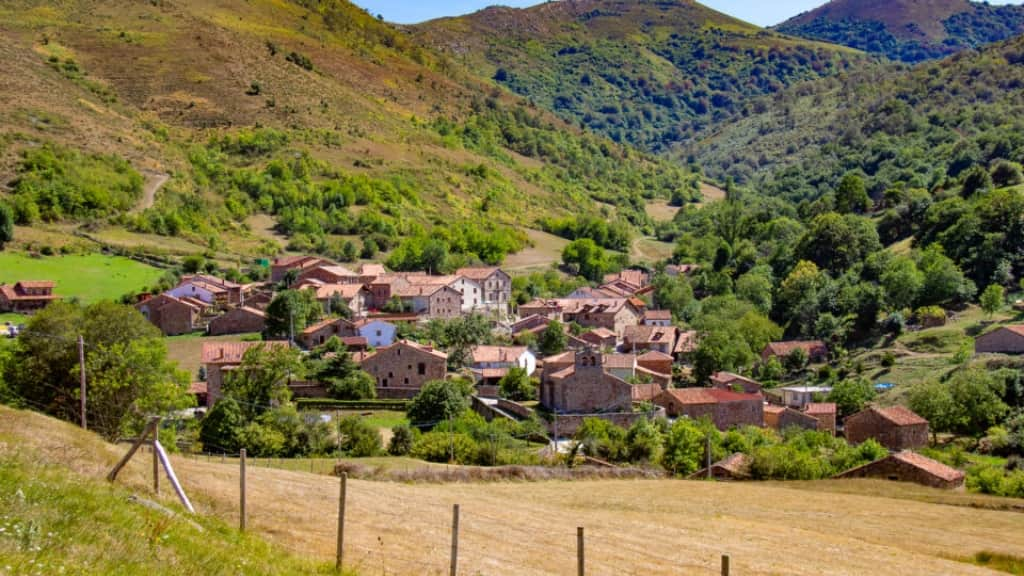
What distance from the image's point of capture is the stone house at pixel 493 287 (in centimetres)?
7794

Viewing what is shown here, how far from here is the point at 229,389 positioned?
4219 centimetres

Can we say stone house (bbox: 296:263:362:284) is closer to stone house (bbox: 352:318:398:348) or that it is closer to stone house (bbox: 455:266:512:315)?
stone house (bbox: 455:266:512:315)

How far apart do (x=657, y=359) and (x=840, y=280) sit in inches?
993

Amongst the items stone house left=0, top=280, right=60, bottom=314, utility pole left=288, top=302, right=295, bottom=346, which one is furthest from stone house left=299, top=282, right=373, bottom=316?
stone house left=0, top=280, right=60, bottom=314

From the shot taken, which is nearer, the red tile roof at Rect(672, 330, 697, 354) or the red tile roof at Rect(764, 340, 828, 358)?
the red tile roof at Rect(764, 340, 828, 358)

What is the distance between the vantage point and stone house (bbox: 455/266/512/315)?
256 feet

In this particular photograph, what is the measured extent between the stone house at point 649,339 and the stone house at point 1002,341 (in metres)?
19.7

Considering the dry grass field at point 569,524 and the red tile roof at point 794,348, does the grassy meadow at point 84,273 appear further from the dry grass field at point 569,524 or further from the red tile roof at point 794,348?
the dry grass field at point 569,524

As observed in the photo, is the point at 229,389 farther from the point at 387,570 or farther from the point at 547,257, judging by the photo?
the point at 547,257

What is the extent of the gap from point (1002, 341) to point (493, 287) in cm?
3840

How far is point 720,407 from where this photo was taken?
4884 cm

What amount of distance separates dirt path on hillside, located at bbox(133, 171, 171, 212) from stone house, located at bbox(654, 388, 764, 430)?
5811cm

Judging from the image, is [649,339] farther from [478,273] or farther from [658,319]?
[478,273]

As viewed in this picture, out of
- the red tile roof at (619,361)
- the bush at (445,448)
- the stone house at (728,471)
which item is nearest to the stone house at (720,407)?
the red tile roof at (619,361)
